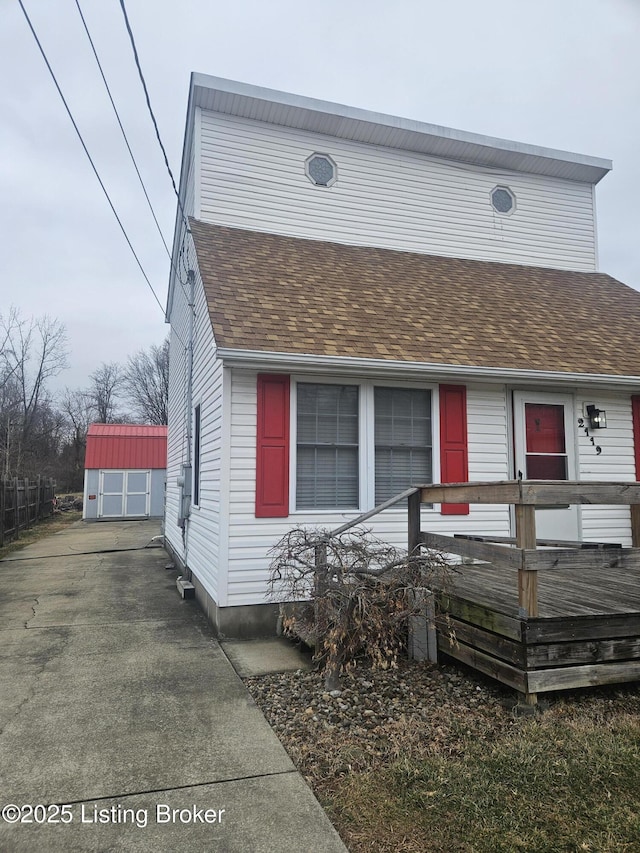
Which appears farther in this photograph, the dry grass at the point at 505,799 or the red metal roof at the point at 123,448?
the red metal roof at the point at 123,448

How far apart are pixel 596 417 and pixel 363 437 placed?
3069 mm

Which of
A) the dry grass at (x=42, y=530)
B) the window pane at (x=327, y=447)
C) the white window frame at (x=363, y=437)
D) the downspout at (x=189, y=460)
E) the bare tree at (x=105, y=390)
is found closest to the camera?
the white window frame at (x=363, y=437)

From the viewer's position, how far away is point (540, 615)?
3.91 m

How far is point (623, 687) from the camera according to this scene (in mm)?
4328

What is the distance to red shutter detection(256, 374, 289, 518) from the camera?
5.88m

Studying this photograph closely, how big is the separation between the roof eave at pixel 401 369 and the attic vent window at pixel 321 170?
4.12 meters

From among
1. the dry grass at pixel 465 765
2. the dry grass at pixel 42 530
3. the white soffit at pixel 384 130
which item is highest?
the white soffit at pixel 384 130

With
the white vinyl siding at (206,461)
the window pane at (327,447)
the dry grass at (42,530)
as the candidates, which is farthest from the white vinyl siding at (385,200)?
the dry grass at (42,530)

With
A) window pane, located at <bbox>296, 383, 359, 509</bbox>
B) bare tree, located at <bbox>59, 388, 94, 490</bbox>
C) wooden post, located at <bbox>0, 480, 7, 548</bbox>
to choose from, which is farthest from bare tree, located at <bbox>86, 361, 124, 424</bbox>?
window pane, located at <bbox>296, 383, 359, 509</bbox>

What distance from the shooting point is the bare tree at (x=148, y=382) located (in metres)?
45.8

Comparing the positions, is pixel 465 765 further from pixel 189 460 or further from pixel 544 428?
pixel 189 460

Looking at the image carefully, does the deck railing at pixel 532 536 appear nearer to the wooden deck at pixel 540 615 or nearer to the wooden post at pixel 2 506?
the wooden deck at pixel 540 615

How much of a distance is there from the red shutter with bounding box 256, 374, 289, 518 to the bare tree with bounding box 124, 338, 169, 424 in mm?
40707

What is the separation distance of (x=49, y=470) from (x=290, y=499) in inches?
1297
